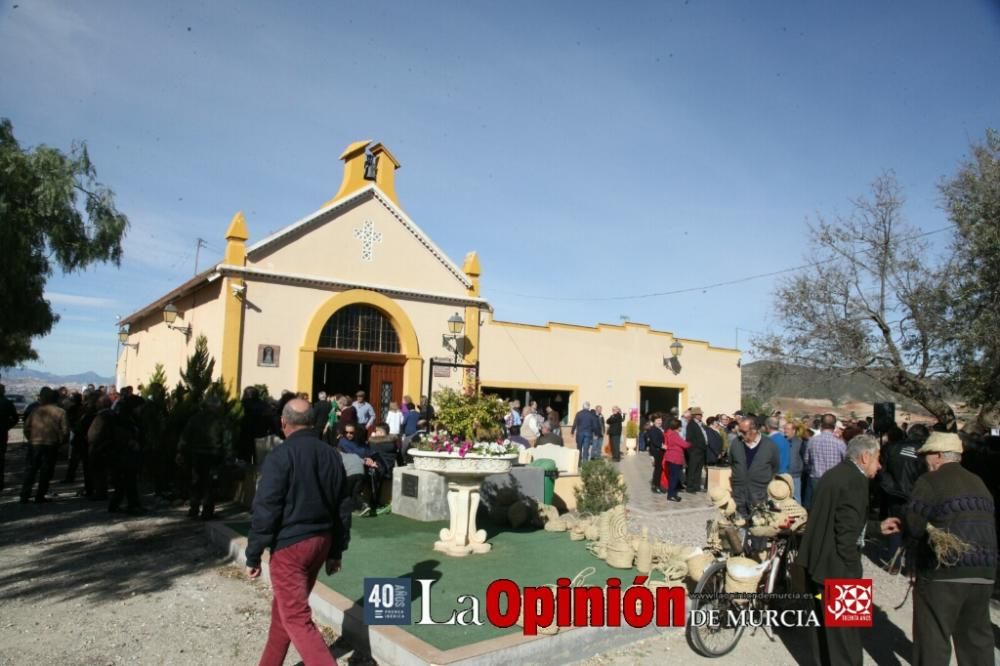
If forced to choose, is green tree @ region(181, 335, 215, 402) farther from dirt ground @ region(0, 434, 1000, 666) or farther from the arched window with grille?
the arched window with grille

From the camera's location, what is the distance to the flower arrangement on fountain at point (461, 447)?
7.35 meters

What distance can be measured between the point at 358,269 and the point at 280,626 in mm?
14295

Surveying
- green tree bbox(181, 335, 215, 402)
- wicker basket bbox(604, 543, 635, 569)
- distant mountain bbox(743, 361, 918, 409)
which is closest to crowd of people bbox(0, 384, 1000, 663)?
green tree bbox(181, 335, 215, 402)

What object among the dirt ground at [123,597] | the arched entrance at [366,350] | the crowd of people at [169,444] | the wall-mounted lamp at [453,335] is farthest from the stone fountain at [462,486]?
the wall-mounted lamp at [453,335]

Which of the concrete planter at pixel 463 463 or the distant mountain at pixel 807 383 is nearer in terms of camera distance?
the concrete planter at pixel 463 463

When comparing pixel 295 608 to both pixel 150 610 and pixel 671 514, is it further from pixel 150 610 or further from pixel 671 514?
pixel 671 514

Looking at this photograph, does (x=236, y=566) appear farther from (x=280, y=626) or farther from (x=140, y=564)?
(x=280, y=626)

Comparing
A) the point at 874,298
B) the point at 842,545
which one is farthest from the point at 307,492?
the point at 874,298

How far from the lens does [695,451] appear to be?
1358cm

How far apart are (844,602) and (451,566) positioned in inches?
143

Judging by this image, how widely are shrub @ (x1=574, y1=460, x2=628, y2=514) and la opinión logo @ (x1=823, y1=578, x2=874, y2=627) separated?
4.81m

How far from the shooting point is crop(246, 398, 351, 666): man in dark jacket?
4.11m

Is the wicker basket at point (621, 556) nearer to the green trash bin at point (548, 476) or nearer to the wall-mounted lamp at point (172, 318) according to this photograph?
the green trash bin at point (548, 476)

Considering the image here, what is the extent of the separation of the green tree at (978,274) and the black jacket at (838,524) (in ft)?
31.7
